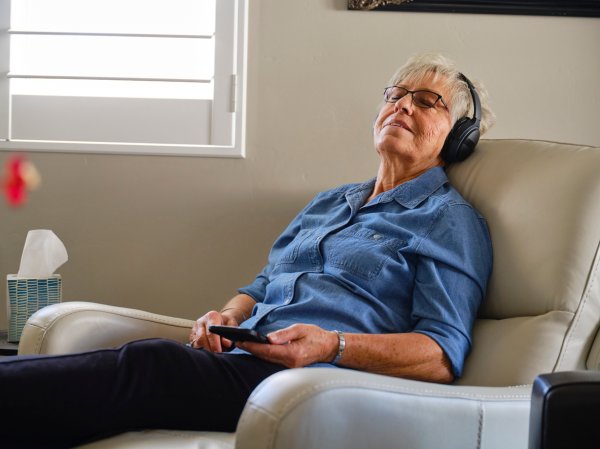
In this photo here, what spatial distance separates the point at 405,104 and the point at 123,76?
2.94 ft

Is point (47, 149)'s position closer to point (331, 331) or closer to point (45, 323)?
point (45, 323)

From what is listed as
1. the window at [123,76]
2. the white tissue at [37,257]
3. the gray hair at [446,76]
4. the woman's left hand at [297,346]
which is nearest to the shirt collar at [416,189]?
the gray hair at [446,76]

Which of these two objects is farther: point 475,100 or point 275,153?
point 275,153

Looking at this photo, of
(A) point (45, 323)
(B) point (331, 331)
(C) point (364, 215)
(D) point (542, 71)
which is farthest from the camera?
(D) point (542, 71)

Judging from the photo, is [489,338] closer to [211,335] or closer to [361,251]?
[361,251]

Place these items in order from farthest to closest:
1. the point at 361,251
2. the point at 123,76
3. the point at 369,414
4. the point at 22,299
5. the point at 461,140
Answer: the point at 123,76
the point at 22,299
the point at 461,140
the point at 361,251
the point at 369,414

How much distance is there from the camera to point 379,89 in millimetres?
1985

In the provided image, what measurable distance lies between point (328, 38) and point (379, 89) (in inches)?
7.9

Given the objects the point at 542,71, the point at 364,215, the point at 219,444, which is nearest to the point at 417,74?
the point at 364,215

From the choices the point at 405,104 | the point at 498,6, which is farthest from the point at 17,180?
the point at 498,6

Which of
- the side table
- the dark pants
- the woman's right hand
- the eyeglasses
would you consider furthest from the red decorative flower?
the side table

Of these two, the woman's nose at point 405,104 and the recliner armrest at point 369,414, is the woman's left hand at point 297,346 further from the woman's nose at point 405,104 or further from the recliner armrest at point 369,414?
the woman's nose at point 405,104

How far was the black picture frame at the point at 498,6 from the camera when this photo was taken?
6.33 feet

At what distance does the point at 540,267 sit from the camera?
51.2 inches
